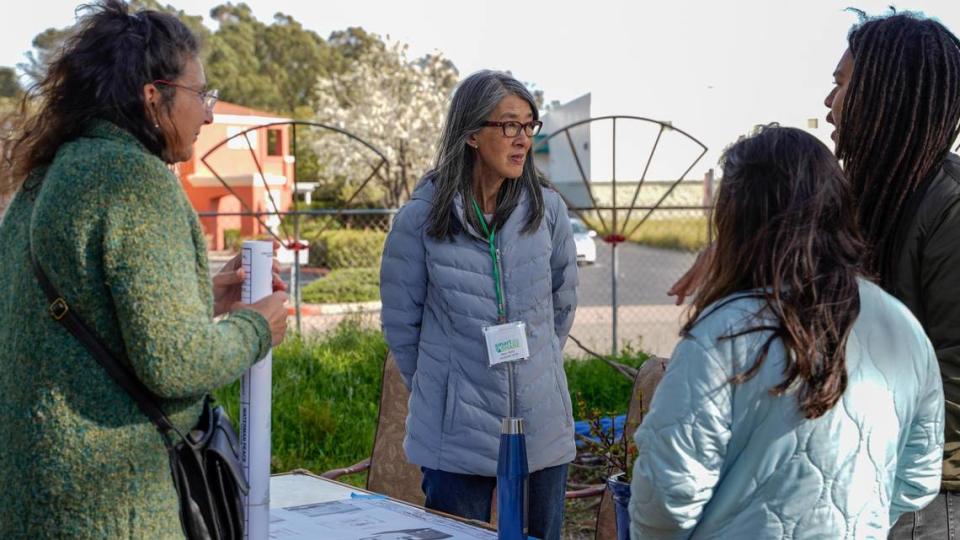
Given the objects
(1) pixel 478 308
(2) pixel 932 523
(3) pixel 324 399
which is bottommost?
(3) pixel 324 399

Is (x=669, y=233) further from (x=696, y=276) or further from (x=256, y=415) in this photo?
(x=696, y=276)

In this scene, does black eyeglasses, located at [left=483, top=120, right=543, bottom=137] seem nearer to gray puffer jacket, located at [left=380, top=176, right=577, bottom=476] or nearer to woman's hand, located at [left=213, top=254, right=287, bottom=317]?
gray puffer jacket, located at [left=380, top=176, right=577, bottom=476]

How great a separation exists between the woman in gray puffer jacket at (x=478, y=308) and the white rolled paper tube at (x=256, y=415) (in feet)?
2.92

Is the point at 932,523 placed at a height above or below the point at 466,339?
below

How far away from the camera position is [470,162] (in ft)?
9.99

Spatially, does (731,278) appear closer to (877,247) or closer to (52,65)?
(877,247)

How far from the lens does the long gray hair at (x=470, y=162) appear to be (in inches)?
116

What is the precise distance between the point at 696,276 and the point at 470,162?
1.39 meters

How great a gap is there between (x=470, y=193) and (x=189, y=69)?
1.13m

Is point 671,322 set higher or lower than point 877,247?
lower

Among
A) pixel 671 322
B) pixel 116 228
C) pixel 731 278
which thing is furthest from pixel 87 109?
pixel 671 322

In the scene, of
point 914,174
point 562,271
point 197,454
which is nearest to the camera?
point 197,454

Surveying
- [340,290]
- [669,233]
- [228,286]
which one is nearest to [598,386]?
[228,286]

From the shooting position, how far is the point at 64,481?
1765 millimetres
